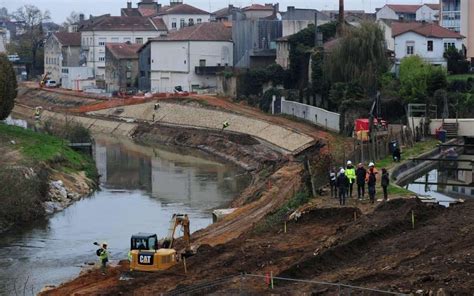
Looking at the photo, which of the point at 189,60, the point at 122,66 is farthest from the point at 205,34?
the point at 122,66

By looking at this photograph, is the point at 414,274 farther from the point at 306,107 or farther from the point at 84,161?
the point at 306,107

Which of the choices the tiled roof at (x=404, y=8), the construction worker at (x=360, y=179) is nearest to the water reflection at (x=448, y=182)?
the construction worker at (x=360, y=179)

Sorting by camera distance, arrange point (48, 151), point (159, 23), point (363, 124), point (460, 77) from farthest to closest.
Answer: point (159, 23), point (460, 77), point (363, 124), point (48, 151)

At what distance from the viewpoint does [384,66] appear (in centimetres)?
6250

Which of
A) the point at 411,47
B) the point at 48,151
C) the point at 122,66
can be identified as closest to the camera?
the point at 48,151

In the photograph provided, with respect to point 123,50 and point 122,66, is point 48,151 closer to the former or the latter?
point 122,66

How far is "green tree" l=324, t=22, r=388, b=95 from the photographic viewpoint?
2425 inches

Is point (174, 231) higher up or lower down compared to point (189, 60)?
lower down

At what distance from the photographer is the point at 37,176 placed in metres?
42.9

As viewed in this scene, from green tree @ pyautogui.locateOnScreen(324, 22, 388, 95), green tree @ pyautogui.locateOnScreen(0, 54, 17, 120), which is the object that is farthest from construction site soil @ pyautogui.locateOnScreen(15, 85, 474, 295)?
green tree @ pyautogui.locateOnScreen(324, 22, 388, 95)

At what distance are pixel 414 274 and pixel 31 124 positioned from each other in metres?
61.3

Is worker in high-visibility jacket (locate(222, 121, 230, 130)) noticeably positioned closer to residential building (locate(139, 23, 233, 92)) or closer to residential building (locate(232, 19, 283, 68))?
residential building (locate(232, 19, 283, 68))

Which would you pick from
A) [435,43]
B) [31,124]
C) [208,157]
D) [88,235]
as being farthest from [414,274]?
[31,124]

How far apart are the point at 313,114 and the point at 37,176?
78.0 feet
